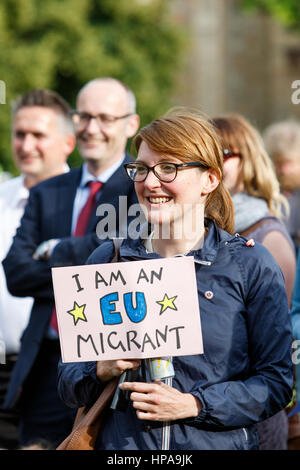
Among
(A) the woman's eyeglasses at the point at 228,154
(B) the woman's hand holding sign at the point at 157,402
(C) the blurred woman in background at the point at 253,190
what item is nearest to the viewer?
(B) the woman's hand holding sign at the point at 157,402

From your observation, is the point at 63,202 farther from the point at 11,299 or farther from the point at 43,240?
the point at 11,299

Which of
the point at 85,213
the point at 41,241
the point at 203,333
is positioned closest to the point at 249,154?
the point at 85,213

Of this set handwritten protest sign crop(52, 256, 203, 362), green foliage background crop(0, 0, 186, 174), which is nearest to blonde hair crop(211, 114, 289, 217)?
handwritten protest sign crop(52, 256, 203, 362)

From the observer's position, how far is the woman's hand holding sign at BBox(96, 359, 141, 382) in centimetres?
277

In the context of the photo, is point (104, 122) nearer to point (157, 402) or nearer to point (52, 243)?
point (52, 243)

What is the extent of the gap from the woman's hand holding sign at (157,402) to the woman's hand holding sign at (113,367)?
64mm

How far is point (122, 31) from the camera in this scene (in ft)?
83.0

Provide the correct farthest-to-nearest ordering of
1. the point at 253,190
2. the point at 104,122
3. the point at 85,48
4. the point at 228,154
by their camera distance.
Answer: the point at 85,48
the point at 104,122
the point at 253,190
the point at 228,154

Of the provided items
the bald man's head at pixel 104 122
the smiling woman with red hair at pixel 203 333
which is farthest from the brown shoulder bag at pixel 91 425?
the bald man's head at pixel 104 122

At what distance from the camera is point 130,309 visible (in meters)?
2.77

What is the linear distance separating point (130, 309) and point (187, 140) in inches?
24.0

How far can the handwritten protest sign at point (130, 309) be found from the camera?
2746 millimetres

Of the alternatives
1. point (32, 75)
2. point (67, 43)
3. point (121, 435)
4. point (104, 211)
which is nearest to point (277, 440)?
point (121, 435)

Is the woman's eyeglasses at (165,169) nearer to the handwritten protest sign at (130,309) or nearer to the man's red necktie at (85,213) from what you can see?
the handwritten protest sign at (130,309)
